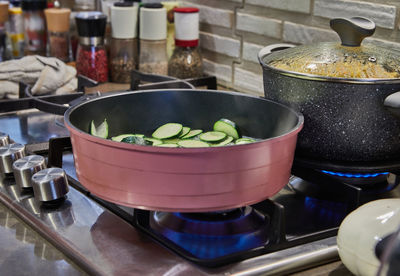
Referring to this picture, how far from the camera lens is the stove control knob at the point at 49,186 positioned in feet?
2.54

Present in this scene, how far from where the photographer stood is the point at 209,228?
0.72 metres

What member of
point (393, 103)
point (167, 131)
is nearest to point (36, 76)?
point (167, 131)

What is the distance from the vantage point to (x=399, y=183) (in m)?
0.87

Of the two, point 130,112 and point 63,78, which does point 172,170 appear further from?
point 63,78

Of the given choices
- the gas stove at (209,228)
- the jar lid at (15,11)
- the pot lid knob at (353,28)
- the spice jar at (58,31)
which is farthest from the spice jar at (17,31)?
the pot lid knob at (353,28)

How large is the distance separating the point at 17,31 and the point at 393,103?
1422 mm

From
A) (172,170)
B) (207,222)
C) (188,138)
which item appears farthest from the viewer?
(188,138)

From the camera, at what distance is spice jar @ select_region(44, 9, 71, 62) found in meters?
1.69

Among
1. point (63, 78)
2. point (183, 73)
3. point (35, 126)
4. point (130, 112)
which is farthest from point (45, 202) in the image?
point (183, 73)

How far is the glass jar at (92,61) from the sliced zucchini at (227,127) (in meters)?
0.77

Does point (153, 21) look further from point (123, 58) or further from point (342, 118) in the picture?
point (342, 118)

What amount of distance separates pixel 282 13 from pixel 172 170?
2.63 feet

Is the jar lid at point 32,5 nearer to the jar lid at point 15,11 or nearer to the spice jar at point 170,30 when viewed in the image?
the jar lid at point 15,11

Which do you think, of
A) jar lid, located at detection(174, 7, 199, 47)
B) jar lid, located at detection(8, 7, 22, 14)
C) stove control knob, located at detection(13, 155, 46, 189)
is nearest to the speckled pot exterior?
stove control knob, located at detection(13, 155, 46, 189)
